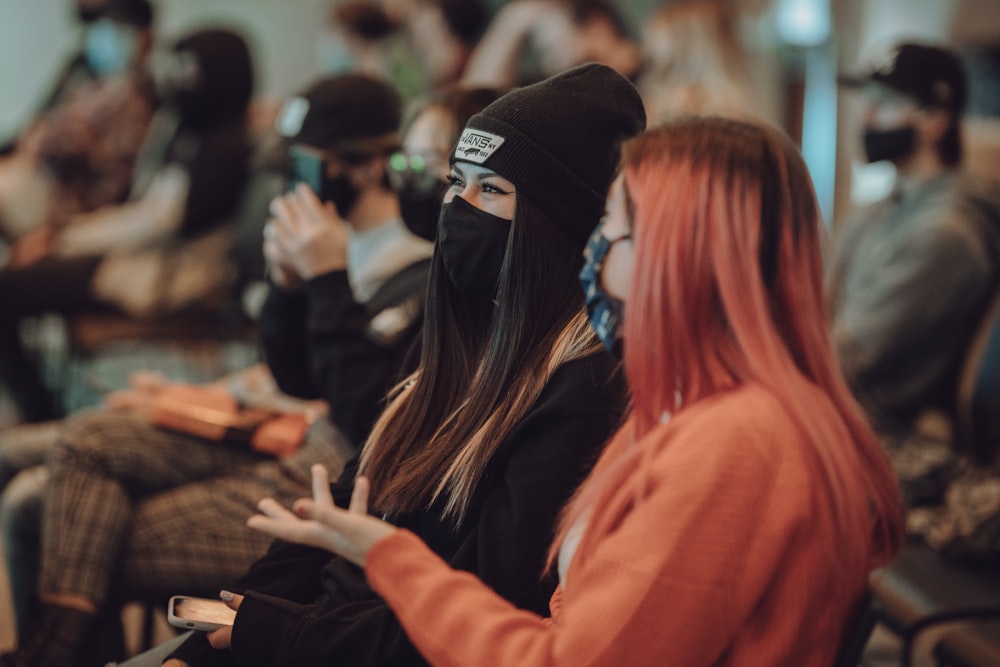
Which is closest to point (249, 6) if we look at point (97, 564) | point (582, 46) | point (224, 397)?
point (582, 46)

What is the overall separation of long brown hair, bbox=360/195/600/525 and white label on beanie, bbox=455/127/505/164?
0.26ft

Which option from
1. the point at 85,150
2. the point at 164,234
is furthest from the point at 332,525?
the point at 85,150

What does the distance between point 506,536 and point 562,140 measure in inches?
21.7

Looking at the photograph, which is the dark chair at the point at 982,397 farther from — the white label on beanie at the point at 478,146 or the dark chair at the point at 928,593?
the white label on beanie at the point at 478,146

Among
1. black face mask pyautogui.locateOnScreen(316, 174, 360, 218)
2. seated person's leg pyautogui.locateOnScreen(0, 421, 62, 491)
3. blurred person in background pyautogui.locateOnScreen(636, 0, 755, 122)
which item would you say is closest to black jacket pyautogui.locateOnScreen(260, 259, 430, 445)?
black face mask pyautogui.locateOnScreen(316, 174, 360, 218)

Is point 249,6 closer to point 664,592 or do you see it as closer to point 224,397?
point 224,397

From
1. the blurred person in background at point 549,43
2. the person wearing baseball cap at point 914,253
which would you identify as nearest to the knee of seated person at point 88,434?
the person wearing baseball cap at point 914,253

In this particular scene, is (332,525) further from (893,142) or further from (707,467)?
(893,142)

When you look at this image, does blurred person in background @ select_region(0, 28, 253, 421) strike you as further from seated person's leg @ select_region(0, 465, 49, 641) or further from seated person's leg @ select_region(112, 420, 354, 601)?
seated person's leg @ select_region(112, 420, 354, 601)

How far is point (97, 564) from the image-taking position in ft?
6.81

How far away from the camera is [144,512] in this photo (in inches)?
86.6

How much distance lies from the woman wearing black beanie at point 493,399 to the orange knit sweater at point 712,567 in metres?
0.22

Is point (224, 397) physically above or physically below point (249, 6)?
below

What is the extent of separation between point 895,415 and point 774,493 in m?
1.90
